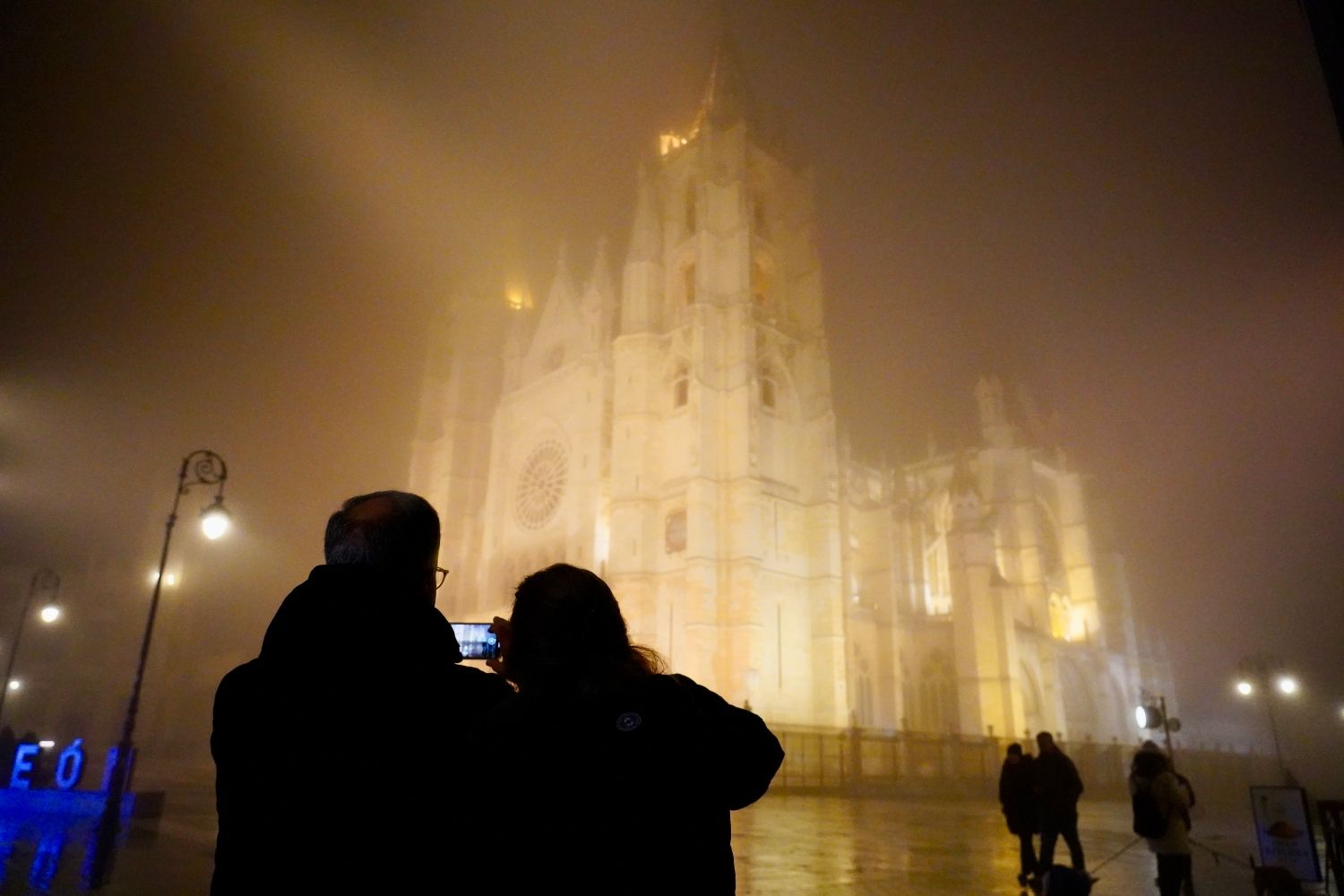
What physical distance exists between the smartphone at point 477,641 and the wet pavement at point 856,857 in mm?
5591

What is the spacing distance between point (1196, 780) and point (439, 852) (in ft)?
121

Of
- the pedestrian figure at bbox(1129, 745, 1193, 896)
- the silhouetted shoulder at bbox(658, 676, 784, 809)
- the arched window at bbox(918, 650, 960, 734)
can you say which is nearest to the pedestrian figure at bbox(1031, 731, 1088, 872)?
the pedestrian figure at bbox(1129, 745, 1193, 896)

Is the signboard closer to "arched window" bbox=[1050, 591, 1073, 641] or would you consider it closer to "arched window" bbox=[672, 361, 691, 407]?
"arched window" bbox=[672, 361, 691, 407]

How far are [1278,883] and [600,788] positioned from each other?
7954 mm

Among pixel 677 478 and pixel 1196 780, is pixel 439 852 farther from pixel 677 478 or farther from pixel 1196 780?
pixel 1196 780

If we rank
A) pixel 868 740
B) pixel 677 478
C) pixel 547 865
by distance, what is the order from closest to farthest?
1. pixel 547 865
2. pixel 868 740
3. pixel 677 478

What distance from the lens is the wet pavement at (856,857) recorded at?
24.2 ft

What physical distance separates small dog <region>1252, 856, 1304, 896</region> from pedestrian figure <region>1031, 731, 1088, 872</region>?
1.47 m

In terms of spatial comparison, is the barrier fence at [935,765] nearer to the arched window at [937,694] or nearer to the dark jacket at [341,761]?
the arched window at [937,694]

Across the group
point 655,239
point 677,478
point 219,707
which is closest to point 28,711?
point 677,478

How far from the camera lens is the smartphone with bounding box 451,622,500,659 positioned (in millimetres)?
2482

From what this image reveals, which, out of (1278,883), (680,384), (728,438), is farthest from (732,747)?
(680,384)

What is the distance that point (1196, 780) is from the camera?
29.9 m

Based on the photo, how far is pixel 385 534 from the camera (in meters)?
1.83
